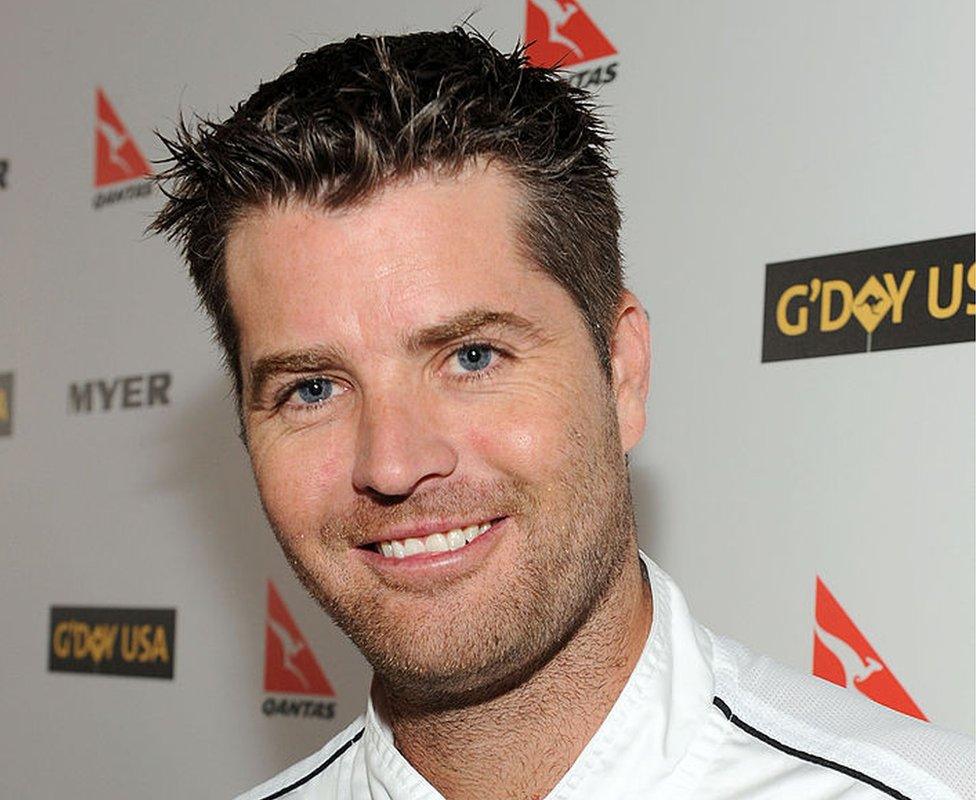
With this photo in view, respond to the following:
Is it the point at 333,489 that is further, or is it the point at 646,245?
the point at 646,245

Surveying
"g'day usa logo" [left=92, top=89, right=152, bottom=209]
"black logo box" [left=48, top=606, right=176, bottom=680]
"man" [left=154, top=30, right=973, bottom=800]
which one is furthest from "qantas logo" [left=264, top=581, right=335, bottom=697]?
"man" [left=154, top=30, right=973, bottom=800]

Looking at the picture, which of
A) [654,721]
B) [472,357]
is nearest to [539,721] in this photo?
[654,721]

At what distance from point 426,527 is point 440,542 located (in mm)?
22

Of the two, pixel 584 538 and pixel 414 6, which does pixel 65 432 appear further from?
pixel 584 538

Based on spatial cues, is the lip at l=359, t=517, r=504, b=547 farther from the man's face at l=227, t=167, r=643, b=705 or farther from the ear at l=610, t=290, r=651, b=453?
the ear at l=610, t=290, r=651, b=453

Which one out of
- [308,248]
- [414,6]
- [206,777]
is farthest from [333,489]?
[206,777]

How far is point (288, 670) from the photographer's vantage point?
2.11m

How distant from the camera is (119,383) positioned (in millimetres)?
2383

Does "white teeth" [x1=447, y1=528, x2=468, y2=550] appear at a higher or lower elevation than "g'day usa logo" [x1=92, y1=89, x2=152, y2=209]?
lower

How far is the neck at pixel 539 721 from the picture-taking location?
121 centimetres

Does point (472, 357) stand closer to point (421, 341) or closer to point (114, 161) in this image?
point (421, 341)

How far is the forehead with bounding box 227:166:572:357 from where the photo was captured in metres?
1.16

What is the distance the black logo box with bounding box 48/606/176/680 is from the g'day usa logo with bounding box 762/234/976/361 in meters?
1.11

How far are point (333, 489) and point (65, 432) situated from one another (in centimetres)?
141
